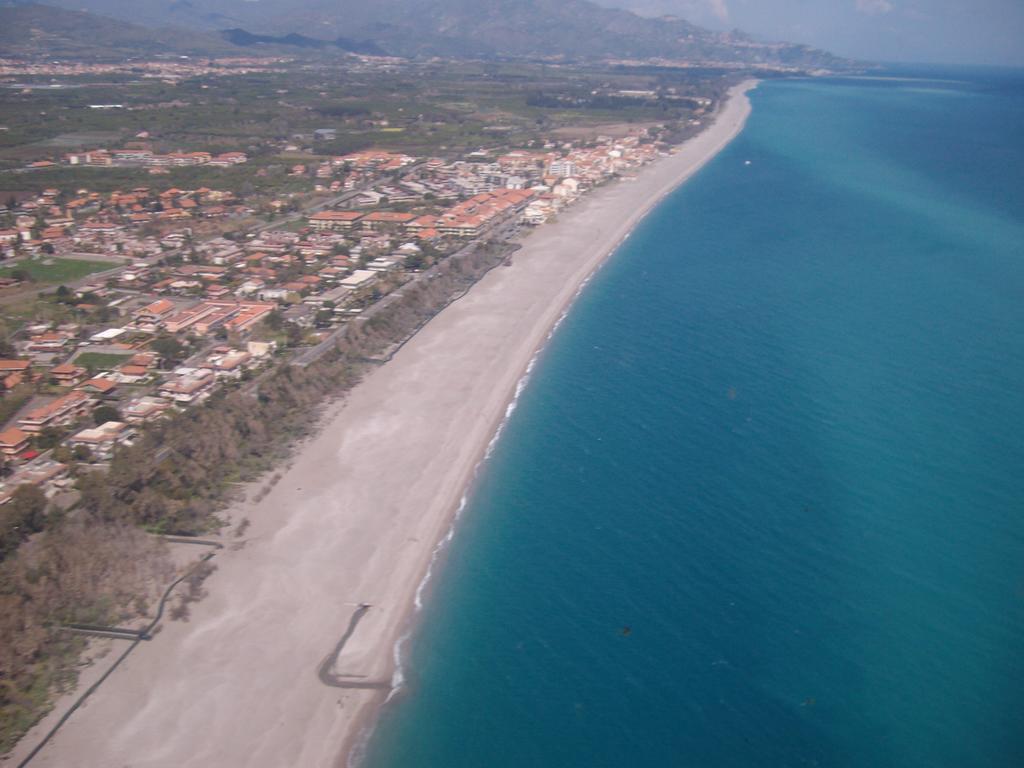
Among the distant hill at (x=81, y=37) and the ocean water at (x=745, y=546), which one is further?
the distant hill at (x=81, y=37)

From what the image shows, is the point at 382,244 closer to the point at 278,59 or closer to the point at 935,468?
the point at 935,468

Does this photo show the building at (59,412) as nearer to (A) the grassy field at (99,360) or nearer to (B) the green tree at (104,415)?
(B) the green tree at (104,415)

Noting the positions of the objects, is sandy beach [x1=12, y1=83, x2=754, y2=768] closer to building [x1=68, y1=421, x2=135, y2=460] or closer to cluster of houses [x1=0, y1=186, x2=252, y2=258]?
building [x1=68, y1=421, x2=135, y2=460]

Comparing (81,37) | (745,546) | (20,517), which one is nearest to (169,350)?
(20,517)

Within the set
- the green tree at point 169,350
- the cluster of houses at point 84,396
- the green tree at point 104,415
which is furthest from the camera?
the green tree at point 169,350

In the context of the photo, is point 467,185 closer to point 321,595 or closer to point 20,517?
point 20,517

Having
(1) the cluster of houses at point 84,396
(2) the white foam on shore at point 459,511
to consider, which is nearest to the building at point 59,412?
(1) the cluster of houses at point 84,396

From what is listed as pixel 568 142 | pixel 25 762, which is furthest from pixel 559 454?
pixel 568 142

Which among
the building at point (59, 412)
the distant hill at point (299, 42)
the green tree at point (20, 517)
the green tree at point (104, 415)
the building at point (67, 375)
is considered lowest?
the distant hill at point (299, 42)
